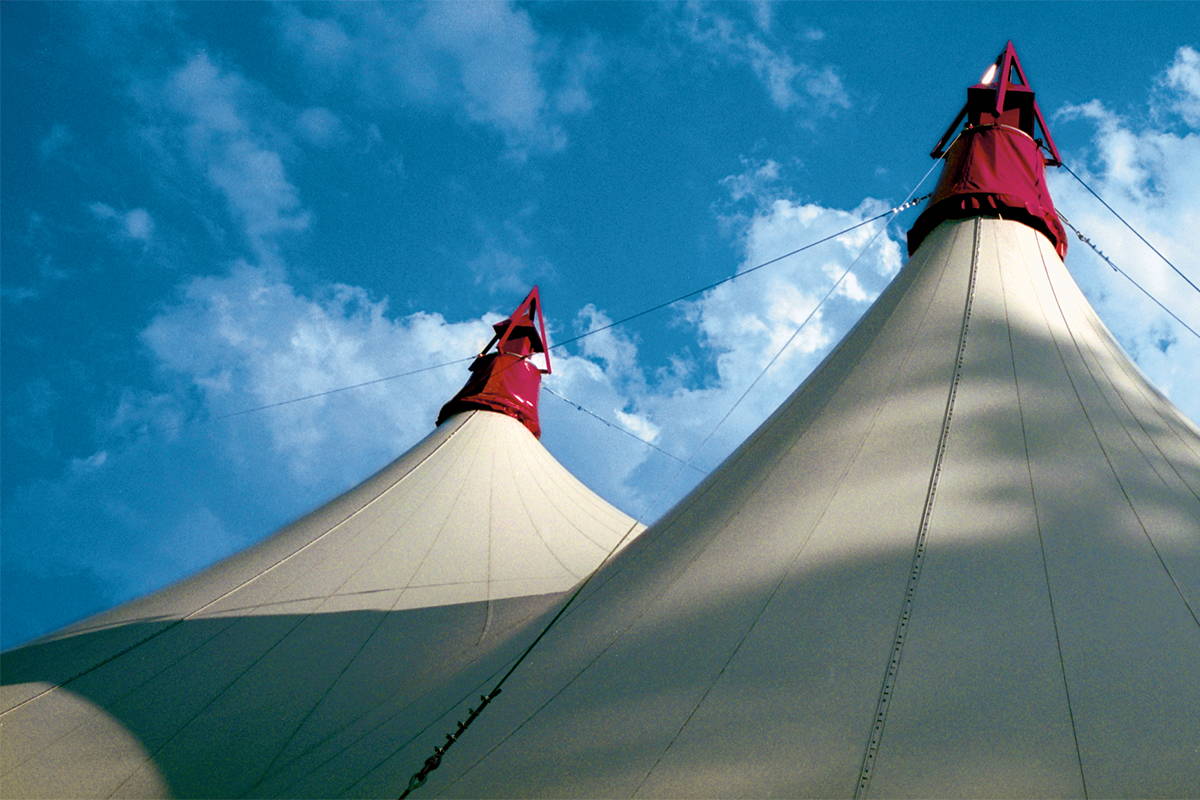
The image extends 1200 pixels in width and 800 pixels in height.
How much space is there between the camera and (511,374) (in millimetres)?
8984

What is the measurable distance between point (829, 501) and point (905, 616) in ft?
2.47

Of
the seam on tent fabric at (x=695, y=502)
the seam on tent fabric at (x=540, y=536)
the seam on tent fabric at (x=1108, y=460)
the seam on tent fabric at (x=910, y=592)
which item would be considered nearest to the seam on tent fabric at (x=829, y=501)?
the seam on tent fabric at (x=695, y=502)

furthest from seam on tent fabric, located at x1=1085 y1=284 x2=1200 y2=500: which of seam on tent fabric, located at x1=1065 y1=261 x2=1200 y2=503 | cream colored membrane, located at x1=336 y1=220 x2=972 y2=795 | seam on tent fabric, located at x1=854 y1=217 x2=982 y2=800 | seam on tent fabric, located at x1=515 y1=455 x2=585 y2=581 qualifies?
seam on tent fabric, located at x1=515 y1=455 x2=585 y2=581

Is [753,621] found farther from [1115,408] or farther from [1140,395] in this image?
[1140,395]

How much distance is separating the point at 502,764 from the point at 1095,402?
2.68 m

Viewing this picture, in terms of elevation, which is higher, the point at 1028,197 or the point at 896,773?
the point at 1028,197

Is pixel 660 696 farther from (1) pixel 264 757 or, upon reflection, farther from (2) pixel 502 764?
(1) pixel 264 757

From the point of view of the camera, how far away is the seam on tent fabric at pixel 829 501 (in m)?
2.45

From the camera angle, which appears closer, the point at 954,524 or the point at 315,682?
the point at 954,524

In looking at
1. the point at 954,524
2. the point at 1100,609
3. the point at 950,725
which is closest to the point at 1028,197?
the point at 954,524

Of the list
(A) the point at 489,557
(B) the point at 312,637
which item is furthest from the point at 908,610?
(A) the point at 489,557

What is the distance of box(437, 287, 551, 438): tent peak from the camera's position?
28.4 feet

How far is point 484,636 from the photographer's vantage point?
4.76m

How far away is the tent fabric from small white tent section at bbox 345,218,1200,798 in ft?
3.80
